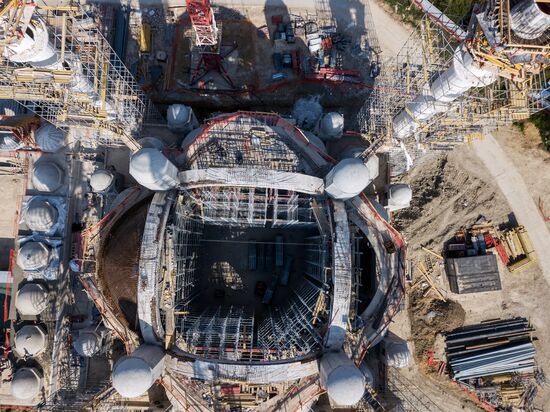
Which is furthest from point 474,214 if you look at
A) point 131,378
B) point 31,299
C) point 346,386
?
point 31,299

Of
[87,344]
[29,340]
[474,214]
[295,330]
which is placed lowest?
[87,344]

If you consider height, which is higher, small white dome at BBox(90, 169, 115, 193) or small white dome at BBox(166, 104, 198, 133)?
small white dome at BBox(166, 104, 198, 133)

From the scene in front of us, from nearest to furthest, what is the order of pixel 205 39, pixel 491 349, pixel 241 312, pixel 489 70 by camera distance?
pixel 489 70
pixel 241 312
pixel 205 39
pixel 491 349

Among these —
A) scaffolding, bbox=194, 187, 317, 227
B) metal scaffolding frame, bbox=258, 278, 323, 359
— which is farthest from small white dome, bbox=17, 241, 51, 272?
metal scaffolding frame, bbox=258, 278, 323, 359

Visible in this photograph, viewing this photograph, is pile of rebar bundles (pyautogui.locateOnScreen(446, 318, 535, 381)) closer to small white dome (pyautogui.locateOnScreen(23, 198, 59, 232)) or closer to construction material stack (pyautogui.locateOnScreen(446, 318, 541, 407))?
construction material stack (pyautogui.locateOnScreen(446, 318, 541, 407))

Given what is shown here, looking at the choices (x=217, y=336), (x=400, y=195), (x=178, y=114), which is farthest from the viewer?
(x=178, y=114)

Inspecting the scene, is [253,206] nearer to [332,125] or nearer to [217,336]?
[332,125]

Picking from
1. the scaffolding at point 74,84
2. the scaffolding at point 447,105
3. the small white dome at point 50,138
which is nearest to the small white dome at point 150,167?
the scaffolding at point 74,84

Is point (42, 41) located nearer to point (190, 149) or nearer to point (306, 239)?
point (190, 149)
